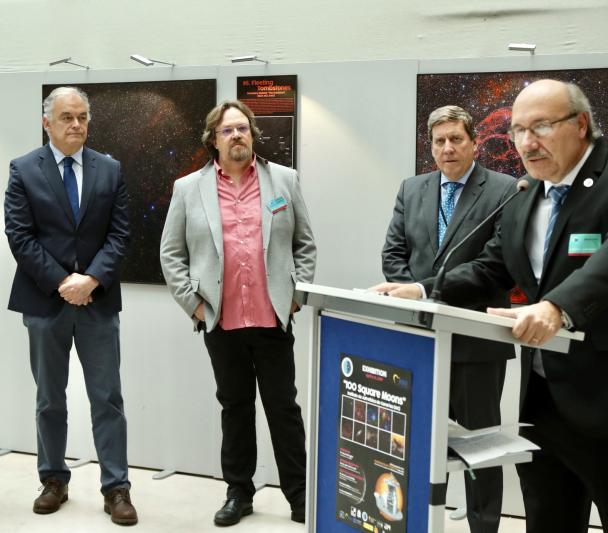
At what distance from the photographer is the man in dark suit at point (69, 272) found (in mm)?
3861

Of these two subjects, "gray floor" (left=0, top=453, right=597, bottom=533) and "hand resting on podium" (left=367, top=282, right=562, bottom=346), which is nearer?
"hand resting on podium" (left=367, top=282, right=562, bottom=346)

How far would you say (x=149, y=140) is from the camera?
449 cm

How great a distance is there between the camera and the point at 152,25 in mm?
5000

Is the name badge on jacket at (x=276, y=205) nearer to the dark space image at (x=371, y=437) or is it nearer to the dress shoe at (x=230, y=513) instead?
the dress shoe at (x=230, y=513)

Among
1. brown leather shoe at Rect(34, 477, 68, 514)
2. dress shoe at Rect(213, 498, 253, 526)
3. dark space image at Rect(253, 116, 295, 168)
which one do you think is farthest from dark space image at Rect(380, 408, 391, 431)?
brown leather shoe at Rect(34, 477, 68, 514)

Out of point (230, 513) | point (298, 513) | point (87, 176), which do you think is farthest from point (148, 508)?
point (87, 176)

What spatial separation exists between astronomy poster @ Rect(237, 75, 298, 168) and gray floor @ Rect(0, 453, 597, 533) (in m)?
1.72

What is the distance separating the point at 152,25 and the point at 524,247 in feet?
11.0

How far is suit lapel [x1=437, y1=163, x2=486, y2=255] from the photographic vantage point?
11.0 ft

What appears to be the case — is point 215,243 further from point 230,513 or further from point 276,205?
point 230,513

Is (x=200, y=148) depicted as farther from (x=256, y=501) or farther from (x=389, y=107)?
(x=256, y=501)

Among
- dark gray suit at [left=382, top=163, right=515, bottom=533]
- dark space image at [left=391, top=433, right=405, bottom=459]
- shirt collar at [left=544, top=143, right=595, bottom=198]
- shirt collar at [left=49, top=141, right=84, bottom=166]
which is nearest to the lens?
dark space image at [left=391, top=433, right=405, bottom=459]

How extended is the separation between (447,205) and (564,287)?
1496mm

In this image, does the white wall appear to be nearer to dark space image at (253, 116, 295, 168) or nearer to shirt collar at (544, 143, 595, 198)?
dark space image at (253, 116, 295, 168)
